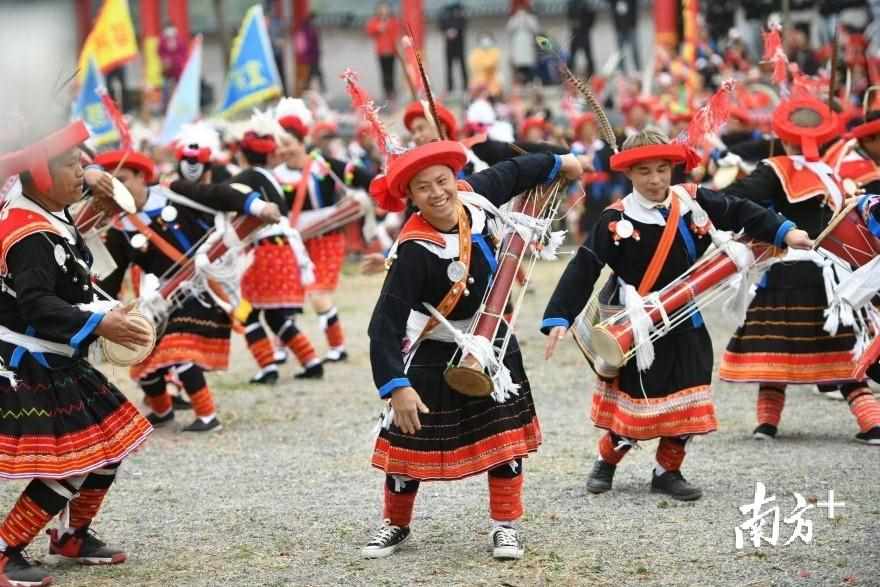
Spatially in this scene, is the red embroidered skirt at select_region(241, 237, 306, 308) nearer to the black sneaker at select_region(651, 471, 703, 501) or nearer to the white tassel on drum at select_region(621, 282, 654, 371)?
the black sneaker at select_region(651, 471, 703, 501)

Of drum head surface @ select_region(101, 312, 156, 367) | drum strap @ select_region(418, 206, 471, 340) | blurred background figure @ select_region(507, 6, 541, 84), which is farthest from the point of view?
blurred background figure @ select_region(507, 6, 541, 84)

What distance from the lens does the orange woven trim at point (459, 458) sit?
5.05m

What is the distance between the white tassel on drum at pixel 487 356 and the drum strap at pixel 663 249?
38.1 inches

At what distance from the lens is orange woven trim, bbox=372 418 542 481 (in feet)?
16.6

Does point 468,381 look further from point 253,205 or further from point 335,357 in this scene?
point 335,357

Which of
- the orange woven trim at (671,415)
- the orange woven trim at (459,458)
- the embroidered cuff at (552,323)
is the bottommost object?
the orange woven trim at (671,415)

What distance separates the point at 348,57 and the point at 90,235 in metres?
23.4

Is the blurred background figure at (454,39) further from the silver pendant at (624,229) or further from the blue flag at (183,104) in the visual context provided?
the silver pendant at (624,229)

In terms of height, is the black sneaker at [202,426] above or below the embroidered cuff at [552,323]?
below

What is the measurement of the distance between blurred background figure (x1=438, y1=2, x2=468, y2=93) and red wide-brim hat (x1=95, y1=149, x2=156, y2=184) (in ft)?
55.5

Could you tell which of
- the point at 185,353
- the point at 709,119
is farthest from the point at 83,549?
the point at 709,119

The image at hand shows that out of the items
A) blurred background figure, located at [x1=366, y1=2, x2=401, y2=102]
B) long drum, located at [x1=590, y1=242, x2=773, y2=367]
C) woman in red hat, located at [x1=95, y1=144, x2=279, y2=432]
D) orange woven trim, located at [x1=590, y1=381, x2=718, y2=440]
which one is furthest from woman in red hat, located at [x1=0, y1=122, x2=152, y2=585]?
blurred background figure, located at [x1=366, y1=2, x2=401, y2=102]

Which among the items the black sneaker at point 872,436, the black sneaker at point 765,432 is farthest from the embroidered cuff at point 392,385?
the black sneaker at point 872,436

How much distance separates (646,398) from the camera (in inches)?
231
